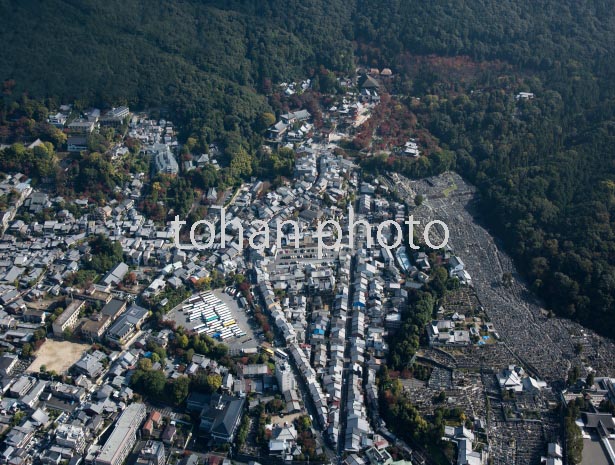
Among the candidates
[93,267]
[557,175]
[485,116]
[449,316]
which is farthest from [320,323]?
[485,116]

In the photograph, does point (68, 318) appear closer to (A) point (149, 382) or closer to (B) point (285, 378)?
(A) point (149, 382)

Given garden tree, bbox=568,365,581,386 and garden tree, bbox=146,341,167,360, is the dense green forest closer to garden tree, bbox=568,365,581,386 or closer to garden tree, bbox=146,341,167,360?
garden tree, bbox=568,365,581,386

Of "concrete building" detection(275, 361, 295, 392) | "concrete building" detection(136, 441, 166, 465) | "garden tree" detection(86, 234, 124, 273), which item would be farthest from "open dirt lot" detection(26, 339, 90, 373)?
"concrete building" detection(275, 361, 295, 392)

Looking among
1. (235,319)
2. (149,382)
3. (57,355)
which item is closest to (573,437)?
(235,319)

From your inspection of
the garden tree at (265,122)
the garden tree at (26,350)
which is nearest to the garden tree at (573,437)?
the garden tree at (26,350)

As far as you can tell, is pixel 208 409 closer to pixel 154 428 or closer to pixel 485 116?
pixel 154 428

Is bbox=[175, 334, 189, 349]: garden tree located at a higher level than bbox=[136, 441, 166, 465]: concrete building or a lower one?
higher

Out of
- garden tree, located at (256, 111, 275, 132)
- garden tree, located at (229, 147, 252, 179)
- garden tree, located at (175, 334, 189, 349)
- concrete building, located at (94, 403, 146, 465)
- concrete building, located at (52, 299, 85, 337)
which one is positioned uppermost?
garden tree, located at (256, 111, 275, 132)
